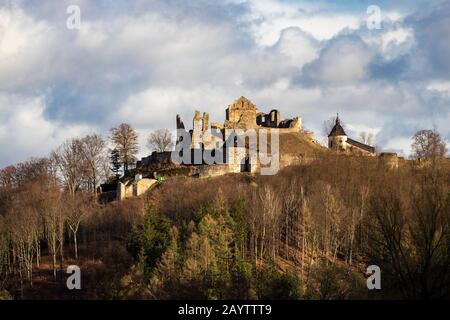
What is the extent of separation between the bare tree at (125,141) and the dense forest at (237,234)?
2.92m

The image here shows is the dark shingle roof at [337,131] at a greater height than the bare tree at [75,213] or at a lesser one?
greater

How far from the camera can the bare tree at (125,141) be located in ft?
303

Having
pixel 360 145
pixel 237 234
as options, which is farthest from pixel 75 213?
pixel 360 145

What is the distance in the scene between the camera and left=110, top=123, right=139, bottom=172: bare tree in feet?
303

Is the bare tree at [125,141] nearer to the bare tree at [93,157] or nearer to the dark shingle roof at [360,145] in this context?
the bare tree at [93,157]

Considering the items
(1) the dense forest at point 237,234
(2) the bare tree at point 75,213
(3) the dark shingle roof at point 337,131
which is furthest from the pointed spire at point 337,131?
(2) the bare tree at point 75,213

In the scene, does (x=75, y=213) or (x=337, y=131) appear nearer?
(x=75, y=213)

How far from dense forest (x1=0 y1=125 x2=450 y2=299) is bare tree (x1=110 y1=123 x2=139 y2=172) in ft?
9.57

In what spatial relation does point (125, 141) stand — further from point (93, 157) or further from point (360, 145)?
point (360, 145)

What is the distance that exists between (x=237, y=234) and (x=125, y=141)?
35510mm

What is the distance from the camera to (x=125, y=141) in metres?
92.8

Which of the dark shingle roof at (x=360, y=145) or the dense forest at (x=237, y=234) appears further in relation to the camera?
the dark shingle roof at (x=360, y=145)

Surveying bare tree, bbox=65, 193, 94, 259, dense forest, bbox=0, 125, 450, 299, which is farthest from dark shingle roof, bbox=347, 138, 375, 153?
bare tree, bbox=65, 193, 94, 259
